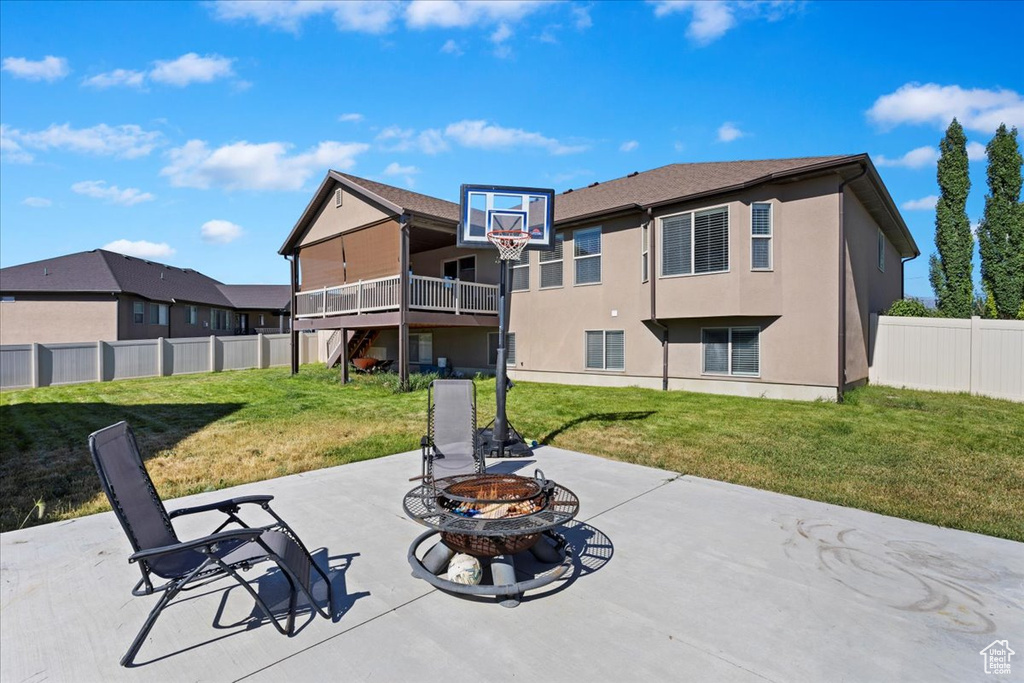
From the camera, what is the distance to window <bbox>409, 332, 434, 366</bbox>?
20484mm

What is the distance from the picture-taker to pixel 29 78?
33.3ft

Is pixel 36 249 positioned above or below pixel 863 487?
above

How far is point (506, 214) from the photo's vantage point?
809 cm

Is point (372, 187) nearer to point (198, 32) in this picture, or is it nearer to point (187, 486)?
point (198, 32)

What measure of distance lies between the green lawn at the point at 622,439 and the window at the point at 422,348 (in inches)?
247

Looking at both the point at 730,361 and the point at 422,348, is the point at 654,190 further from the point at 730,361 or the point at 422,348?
the point at 422,348

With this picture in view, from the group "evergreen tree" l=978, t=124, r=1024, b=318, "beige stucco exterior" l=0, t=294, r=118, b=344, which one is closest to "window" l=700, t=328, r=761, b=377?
"evergreen tree" l=978, t=124, r=1024, b=318

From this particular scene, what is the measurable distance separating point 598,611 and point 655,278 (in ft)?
38.7

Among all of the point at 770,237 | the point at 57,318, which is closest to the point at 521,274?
the point at 770,237

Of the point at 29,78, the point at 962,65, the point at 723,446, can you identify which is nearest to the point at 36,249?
the point at 29,78

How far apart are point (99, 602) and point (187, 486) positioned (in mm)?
2954

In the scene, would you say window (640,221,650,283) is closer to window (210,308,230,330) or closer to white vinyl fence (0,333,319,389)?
white vinyl fence (0,333,319,389)

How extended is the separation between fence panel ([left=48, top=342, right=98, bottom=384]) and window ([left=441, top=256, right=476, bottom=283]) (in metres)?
13.2

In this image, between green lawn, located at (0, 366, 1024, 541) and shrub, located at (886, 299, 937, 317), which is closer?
green lawn, located at (0, 366, 1024, 541)
